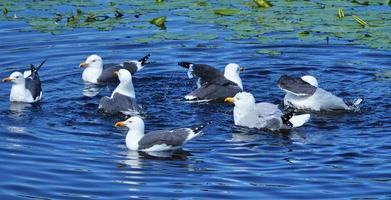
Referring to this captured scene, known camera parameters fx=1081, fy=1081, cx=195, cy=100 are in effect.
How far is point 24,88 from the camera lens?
17.8 metres

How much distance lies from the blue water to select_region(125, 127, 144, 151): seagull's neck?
0.33 feet

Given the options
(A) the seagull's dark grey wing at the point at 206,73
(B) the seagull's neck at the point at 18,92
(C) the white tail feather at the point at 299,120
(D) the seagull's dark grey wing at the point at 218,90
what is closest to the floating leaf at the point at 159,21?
(A) the seagull's dark grey wing at the point at 206,73

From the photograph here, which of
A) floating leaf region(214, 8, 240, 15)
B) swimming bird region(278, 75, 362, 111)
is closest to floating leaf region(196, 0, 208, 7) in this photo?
floating leaf region(214, 8, 240, 15)

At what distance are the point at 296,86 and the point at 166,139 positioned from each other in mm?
3146

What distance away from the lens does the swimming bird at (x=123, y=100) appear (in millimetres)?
16734

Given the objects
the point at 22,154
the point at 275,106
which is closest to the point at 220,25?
the point at 275,106

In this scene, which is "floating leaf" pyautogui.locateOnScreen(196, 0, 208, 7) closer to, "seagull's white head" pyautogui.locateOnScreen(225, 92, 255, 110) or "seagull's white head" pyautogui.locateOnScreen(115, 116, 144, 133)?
"seagull's white head" pyautogui.locateOnScreen(225, 92, 255, 110)

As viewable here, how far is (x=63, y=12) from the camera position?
23297 mm

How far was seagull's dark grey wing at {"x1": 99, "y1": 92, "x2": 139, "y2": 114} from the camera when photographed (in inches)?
659

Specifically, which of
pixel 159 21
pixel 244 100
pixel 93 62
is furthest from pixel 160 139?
pixel 159 21

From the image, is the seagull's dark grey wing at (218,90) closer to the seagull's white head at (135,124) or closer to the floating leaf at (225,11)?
the seagull's white head at (135,124)

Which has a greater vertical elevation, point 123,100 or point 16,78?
point 16,78

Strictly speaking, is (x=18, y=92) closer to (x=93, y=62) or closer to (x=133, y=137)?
(x=93, y=62)

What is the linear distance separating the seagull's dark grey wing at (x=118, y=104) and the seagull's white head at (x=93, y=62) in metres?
2.28
